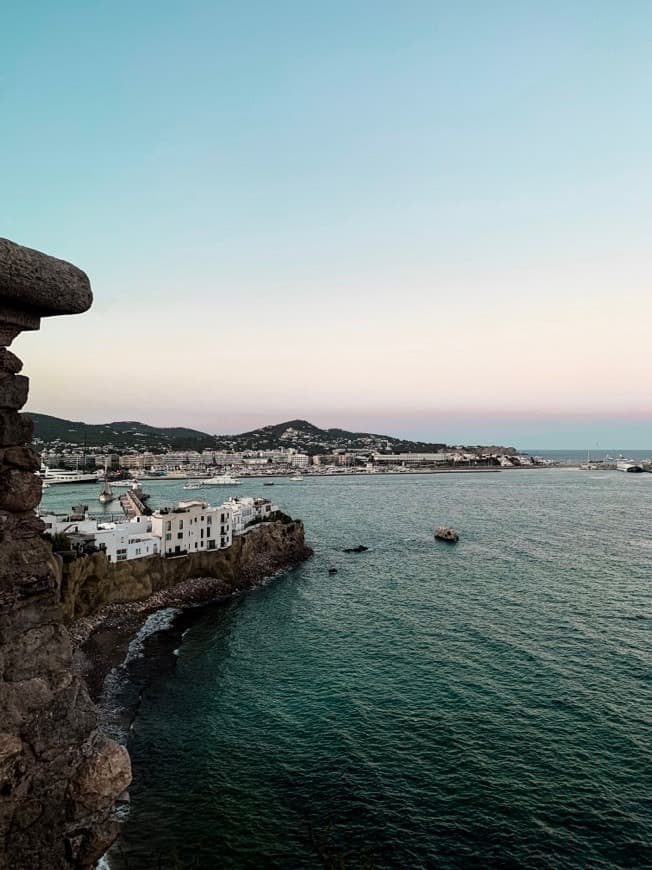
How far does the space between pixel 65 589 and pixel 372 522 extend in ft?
166

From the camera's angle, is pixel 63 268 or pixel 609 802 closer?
pixel 63 268

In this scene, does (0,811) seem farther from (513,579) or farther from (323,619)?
(513,579)

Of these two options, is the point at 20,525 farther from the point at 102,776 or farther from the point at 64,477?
the point at 64,477

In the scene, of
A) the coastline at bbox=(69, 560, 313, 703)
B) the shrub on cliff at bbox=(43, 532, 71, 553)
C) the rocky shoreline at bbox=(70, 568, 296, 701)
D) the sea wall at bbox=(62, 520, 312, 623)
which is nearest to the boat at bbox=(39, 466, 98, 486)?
the sea wall at bbox=(62, 520, 312, 623)

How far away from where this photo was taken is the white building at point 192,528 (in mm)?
42656

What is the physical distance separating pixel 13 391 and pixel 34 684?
221cm

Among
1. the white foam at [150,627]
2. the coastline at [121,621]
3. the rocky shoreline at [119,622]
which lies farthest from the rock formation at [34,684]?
the white foam at [150,627]

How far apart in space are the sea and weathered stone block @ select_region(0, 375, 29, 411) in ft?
46.3

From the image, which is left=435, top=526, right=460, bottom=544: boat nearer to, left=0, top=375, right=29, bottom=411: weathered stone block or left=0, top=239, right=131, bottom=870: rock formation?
left=0, top=239, right=131, bottom=870: rock formation

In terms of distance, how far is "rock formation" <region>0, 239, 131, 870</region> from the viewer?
13.8 ft

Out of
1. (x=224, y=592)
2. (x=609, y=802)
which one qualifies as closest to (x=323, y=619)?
(x=224, y=592)

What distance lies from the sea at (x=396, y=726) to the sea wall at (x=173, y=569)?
11.2ft

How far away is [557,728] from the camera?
20203mm

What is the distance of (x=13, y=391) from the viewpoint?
4.43 meters
